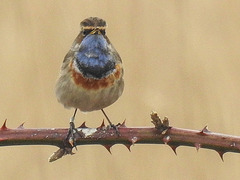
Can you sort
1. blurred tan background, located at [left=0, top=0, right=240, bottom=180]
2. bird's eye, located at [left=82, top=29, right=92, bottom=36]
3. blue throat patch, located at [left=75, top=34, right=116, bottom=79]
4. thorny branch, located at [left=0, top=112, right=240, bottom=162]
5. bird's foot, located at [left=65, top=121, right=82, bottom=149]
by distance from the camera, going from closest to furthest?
thorny branch, located at [left=0, top=112, right=240, bottom=162] → bird's foot, located at [left=65, top=121, right=82, bottom=149] → bird's eye, located at [left=82, top=29, right=92, bottom=36] → blue throat patch, located at [left=75, top=34, right=116, bottom=79] → blurred tan background, located at [left=0, top=0, right=240, bottom=180]

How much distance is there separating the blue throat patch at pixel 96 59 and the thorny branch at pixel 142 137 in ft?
3.41

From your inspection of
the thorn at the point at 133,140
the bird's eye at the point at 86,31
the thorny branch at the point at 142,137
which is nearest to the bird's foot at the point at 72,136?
the thorny branch at the point at 142,137

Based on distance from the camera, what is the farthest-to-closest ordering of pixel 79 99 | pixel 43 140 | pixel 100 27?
1. pixel 79 99
2. pixel 100 27
3. pixel 43 140

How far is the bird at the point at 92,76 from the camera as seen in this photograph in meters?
3.12

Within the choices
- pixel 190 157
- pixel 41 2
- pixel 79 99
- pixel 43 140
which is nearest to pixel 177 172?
pixel 190 157

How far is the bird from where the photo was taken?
312cm

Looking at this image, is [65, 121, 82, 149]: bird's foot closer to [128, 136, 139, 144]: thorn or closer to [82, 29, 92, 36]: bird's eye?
[128, 136, 139, 144]: thorn

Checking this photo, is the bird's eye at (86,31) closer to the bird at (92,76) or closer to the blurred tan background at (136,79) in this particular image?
the bird at (92,76)

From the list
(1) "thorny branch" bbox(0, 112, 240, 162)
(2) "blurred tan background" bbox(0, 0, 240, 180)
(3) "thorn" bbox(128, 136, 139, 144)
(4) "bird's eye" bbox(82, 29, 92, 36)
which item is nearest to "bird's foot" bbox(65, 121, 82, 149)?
(1) "thorny branch" bbox(0, 112, 240, 162)

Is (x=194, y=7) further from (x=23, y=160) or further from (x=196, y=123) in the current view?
(x=23, y=160)

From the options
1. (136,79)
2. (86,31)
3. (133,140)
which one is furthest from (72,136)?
(136,79)

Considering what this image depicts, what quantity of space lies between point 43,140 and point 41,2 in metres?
3.00

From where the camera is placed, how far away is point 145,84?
4957mm

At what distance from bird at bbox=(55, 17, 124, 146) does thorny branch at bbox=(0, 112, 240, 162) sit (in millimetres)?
1011
